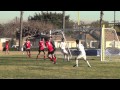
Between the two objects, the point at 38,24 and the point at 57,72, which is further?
the point at 38,24

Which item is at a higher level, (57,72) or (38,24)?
(38,24)

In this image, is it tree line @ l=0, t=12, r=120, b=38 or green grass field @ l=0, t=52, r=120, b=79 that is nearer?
green grass field @ l=0, t=52, r=120, b=79

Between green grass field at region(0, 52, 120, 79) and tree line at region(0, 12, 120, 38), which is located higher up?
tree line at region(0, 12, 120, 38)

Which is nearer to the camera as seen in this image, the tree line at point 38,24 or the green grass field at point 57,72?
the green grass field at point 57,72

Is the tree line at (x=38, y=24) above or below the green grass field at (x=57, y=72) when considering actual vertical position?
above
